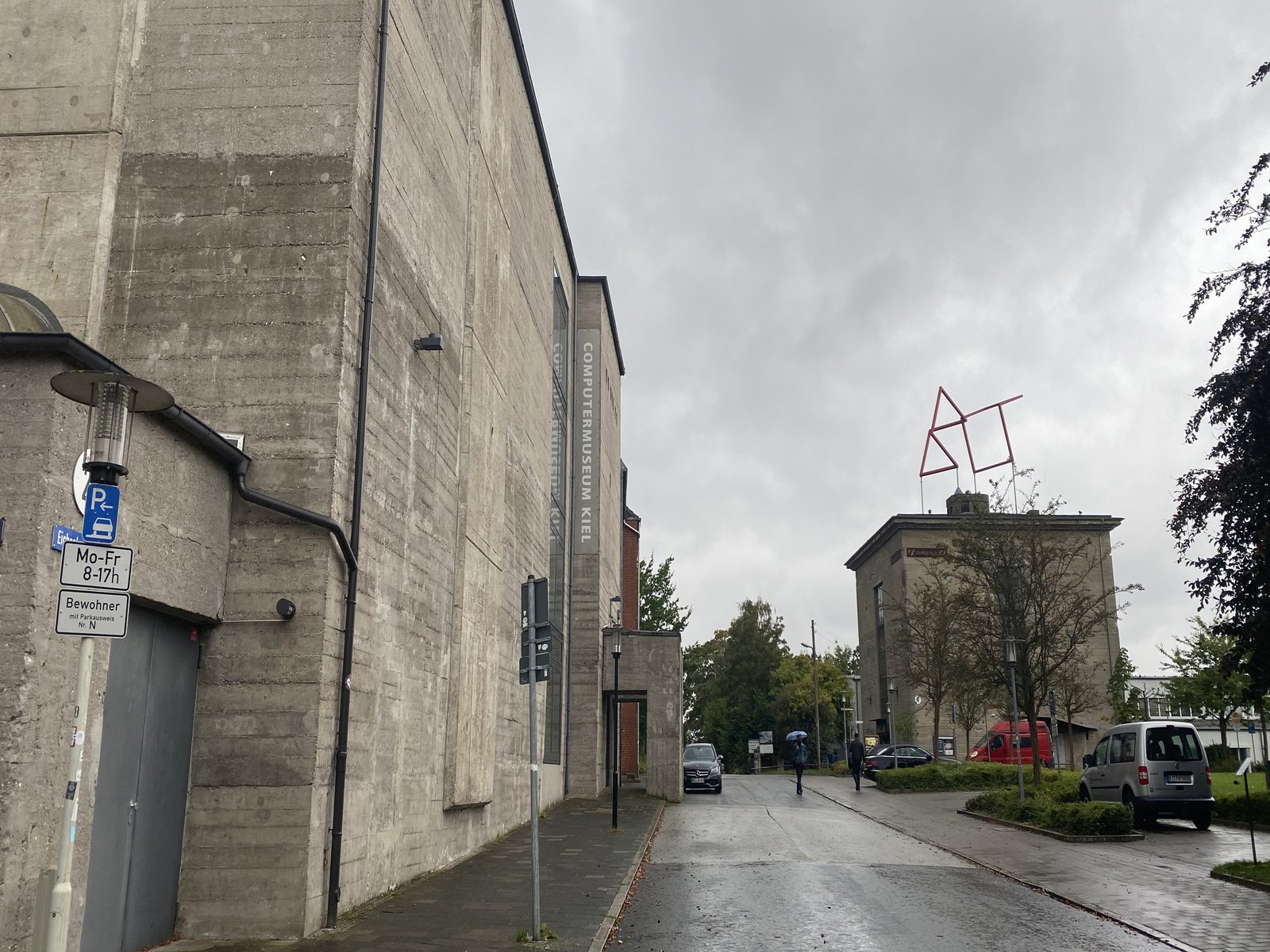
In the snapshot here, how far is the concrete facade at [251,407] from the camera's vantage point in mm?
7637

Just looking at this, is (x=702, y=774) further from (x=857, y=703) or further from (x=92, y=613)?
(x=857, y=703)

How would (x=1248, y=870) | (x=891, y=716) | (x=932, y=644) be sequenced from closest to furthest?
(x=1248, y=870) → (x=932, y=644) → (x=891, y=716)

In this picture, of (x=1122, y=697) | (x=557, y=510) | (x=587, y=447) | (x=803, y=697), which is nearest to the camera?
(x=557, y=510)

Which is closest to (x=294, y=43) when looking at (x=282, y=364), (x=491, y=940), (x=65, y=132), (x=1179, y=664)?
(x=65, y=132)

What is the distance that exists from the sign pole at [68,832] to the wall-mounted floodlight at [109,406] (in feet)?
3.16

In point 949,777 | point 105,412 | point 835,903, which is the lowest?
point 835,903

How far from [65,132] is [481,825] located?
11563 mm

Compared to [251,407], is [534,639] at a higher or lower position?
lower

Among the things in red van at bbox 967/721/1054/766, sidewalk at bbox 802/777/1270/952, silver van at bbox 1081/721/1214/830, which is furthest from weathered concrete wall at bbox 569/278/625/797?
red van at bbox 967/721/1054/766

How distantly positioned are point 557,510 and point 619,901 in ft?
56.7

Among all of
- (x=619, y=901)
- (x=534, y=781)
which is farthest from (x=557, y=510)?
(x=534, y=781)

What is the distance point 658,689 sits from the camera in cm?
3131

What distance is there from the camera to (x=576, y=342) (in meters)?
33.5

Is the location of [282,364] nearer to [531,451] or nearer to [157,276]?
[157,276]
